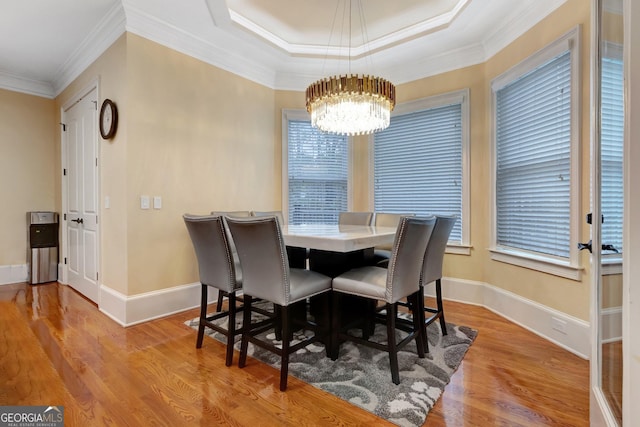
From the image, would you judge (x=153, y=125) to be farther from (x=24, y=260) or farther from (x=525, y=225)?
(x=525, y=225)

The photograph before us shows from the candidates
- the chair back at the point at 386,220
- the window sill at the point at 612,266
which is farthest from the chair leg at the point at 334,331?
the window sill at the point at 612,266

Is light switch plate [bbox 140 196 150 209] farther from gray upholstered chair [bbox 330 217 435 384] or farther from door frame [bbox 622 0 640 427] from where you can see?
door frame [bbox 622 0 640 427]

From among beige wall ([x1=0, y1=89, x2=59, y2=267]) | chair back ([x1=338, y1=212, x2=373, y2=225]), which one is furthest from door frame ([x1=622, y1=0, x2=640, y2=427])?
beige wall ([x1=0, y1=89, x2=59, y2=267])

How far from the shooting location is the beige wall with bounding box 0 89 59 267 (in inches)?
→ 158

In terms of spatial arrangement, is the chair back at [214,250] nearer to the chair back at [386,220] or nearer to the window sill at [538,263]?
the chair back at [386,220]

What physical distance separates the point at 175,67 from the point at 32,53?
1.85 meters

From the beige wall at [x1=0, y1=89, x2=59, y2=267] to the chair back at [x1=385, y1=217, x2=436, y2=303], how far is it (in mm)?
4878

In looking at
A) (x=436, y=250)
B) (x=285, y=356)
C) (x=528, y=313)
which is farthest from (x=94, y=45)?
(x=528, y=313)

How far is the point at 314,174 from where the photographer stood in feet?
13.7

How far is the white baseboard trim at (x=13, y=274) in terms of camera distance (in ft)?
13.3

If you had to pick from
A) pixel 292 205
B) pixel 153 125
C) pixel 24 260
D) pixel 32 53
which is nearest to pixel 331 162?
pixel 292 205

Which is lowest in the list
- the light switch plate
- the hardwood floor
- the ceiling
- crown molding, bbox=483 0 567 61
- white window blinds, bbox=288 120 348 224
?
the hardwood floor

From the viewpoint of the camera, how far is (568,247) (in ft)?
7.60

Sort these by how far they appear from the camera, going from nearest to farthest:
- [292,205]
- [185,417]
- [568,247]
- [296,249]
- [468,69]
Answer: [185,417] < [568,247] < [296,249] < [468,69] < [292,205]
